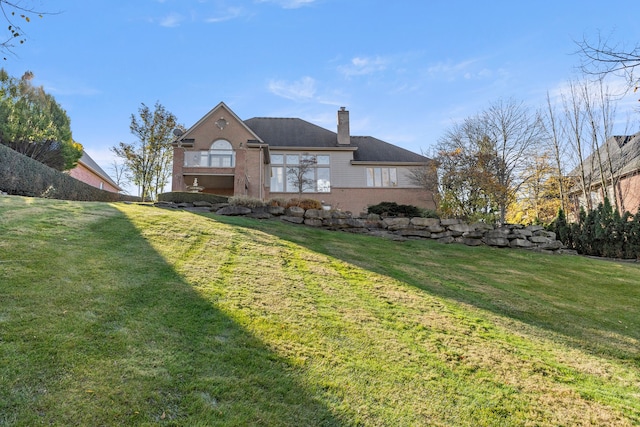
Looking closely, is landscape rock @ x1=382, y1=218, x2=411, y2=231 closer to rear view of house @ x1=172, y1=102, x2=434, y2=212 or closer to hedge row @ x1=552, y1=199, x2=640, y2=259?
hedge row @ x1=552, y1=199, x2=640, y2=259

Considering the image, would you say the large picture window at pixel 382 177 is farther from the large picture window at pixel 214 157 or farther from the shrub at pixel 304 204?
the shrub at pixel 304 204

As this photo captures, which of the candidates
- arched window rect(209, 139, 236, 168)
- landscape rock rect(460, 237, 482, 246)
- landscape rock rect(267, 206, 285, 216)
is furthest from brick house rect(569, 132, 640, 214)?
arched window rect(209, 139, 236, 168)

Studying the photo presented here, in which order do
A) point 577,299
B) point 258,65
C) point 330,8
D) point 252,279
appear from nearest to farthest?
point 252,279, point 577,299, point 330,8, point 258,65

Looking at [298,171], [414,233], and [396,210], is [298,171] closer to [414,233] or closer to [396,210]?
[396,210]

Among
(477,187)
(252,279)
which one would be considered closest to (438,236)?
(477,187)

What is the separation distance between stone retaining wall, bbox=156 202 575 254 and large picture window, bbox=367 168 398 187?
40.3ft

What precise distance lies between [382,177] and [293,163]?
6.13 m

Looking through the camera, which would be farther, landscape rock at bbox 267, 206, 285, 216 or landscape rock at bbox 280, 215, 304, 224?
landscape rock at bbox 267, 206, 285, 216

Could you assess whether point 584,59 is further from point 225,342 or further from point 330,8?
point 330,8

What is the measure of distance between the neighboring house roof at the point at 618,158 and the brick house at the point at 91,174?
3268cm

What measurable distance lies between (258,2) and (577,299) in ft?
32.5

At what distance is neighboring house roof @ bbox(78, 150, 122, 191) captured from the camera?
27.4m

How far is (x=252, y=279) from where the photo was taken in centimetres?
486

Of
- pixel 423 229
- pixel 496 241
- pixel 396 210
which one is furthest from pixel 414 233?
pixel 396 210
